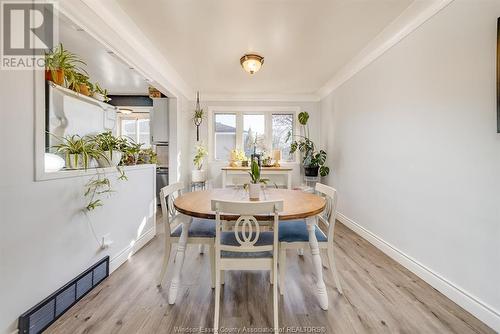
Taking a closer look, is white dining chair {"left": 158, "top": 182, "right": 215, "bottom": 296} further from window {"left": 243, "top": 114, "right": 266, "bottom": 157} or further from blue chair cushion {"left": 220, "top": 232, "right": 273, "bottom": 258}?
window {"left": 243, "top": 114, "right": 266, "bottom": 157}

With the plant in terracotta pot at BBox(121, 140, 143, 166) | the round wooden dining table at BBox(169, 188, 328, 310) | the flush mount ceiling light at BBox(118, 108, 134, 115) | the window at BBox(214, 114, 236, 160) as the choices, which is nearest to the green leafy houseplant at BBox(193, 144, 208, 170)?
the window at BBox(214, 114, 236, 160)

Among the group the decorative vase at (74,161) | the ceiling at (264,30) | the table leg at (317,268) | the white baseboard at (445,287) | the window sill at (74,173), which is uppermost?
the ceiling at (264,30)

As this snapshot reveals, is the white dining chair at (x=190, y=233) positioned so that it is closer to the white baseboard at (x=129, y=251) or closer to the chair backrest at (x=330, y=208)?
the white baseboard at (x=129, y=251)

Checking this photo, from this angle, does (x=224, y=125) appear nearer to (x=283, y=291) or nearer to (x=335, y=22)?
(x=335, y=22)

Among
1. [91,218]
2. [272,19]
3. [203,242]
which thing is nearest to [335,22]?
[272,19]

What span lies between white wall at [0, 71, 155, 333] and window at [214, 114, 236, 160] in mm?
3345

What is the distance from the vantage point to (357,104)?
3281 millimetres

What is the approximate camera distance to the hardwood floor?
1483 mm

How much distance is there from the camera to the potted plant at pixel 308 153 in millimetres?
4414

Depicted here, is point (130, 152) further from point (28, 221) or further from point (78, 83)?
point (28, 221)

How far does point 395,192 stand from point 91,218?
302cm

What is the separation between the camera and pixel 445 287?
1804 mm

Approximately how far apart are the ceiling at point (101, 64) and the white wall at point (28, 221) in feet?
2.98

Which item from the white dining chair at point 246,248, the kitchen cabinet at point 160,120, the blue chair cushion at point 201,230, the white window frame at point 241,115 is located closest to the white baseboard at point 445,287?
the white dining chair at point 246,248
